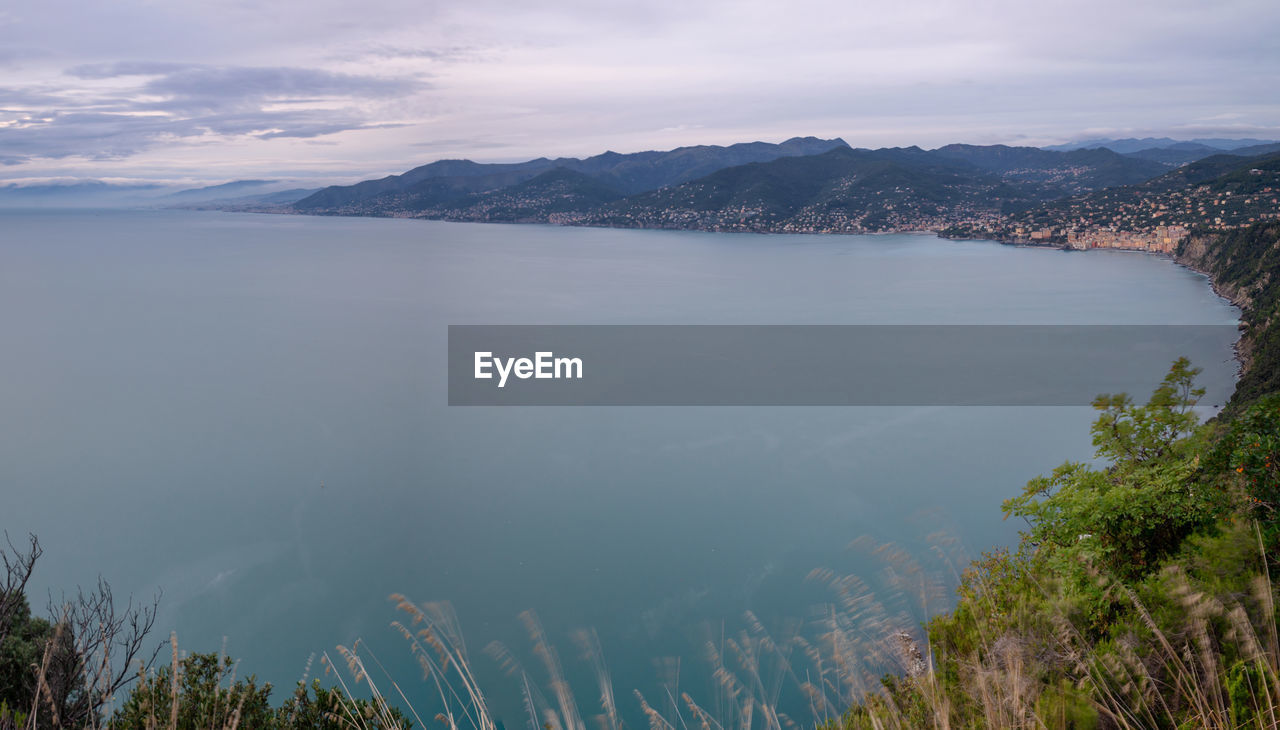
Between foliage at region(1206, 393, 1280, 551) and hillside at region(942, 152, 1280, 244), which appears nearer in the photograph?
foliage at region(1206, 393, 1280, 551)

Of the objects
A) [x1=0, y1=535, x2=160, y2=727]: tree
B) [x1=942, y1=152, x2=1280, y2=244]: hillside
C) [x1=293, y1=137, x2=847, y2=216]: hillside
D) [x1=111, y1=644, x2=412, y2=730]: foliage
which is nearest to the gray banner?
[x1=0, y1=535, x2=160, y2=727]: tree

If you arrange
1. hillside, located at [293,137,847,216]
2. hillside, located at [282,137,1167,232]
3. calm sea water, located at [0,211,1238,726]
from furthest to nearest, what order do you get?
hillside, located at [293,137,847,216] < hillside, located at [282,137,1167,232] < calm sea water, located at [0,211,1238,726]

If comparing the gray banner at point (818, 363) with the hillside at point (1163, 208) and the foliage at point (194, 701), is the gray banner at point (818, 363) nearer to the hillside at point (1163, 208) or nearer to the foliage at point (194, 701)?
the foliage at point (194, 701)

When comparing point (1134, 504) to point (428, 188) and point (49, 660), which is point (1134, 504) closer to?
point (49, 660)

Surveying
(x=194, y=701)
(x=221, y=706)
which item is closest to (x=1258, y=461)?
(x=221, y=706)

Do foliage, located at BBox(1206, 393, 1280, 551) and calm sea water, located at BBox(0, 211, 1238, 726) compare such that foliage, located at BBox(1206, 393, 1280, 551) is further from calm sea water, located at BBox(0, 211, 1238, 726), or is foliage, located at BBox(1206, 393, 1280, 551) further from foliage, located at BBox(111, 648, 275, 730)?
calm sea water, located at BBox(0, 211, 1238, 726)

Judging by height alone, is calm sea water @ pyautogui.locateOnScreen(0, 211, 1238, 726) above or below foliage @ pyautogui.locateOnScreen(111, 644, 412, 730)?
below

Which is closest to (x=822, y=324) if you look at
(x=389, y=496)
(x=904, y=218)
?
(x=389, y=496)
